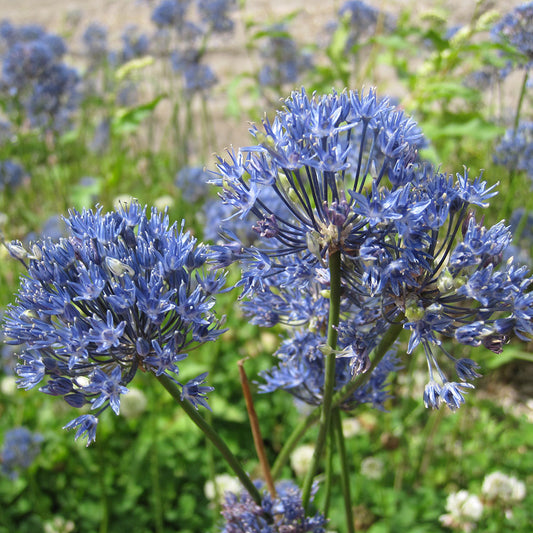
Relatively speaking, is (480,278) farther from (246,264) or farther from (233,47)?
(233,47)

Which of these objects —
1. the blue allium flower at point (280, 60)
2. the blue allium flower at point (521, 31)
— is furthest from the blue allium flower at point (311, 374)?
the blue allium flower at point (280, 60)

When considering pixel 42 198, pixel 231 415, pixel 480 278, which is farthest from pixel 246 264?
pixel 42 198

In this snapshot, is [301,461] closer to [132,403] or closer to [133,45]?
[132,403]

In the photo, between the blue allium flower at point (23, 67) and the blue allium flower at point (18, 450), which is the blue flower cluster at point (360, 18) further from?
the blue allium flower at point (18, 450)

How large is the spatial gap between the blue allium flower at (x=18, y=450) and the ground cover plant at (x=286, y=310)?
13mm

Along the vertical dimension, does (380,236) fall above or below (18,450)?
above

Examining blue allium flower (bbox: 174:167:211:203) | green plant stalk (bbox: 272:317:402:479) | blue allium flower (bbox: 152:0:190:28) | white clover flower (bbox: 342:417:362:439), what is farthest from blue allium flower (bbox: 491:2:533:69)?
blue allium flower (bbox: 152:0:190:28)

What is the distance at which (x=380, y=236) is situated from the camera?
105 cm

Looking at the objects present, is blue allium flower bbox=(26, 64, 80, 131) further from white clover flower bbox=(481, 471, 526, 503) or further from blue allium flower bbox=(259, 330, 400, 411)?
white clover flower bbox=(481, 471, 526, 503)

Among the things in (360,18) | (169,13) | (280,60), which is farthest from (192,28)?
(360,18)

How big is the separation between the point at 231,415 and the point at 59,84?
116 inches

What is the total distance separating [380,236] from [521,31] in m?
2.08

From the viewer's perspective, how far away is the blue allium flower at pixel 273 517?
1.28 meters

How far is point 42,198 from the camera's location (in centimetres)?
616
